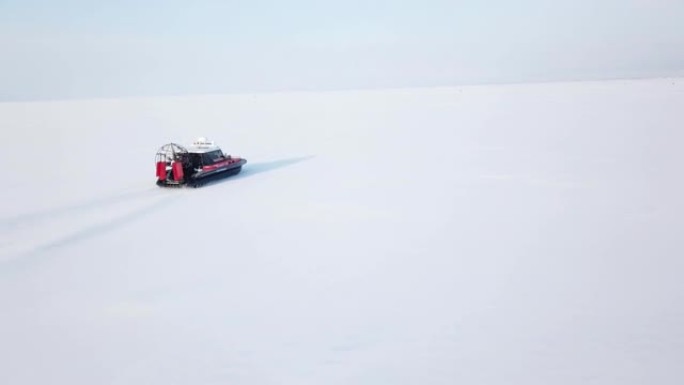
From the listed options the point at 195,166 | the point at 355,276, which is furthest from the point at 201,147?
the point at 355,276

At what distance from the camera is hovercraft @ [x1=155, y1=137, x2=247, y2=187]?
10258 millimetres

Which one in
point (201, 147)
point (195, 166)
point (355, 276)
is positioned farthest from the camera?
point (201, 147)

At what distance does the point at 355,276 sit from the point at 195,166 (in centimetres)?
625

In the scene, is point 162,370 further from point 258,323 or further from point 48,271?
point 48,271

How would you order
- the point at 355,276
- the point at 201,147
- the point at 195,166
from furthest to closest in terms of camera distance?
the point at 201,147, the point at 195,166, the point at 355,276

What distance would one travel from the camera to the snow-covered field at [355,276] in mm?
3885

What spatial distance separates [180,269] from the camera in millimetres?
5863

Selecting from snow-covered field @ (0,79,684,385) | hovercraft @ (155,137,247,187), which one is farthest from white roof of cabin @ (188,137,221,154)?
snow-covered field @ (0,79,684,385)

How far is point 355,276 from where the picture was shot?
545 centimetres

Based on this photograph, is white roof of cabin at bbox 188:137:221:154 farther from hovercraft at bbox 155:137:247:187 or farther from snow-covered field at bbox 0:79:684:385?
snow-covered field at bbox 0:79:684:385

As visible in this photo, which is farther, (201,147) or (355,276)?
(201,147)

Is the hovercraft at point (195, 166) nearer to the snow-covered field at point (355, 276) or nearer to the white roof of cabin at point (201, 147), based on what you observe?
the white roof of cabin at point (201, 147)

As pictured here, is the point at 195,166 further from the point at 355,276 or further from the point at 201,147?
the point at 355,276

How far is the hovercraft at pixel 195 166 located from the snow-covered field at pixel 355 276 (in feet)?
1.13
